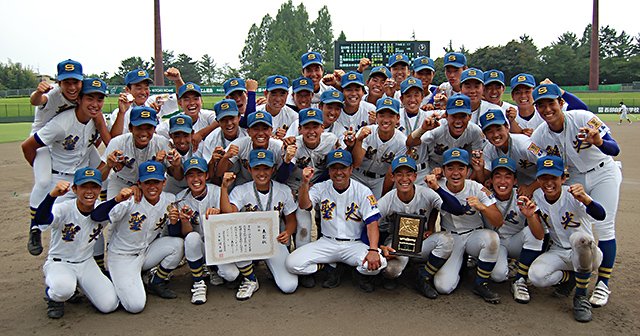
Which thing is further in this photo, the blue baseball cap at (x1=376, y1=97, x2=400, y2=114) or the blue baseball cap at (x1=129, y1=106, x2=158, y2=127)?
the blue baseball cap at (x1=376, y1=97, x2=400, y2=114)

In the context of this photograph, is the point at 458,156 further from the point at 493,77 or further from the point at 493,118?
the point at 493,77

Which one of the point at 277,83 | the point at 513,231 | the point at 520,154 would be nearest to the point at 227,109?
the point at 277,83

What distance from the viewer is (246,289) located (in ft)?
16.7

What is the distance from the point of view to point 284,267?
536 centimetres

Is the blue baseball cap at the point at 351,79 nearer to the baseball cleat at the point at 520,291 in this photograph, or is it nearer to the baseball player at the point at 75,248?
the baseball cleat at the point at 520,291

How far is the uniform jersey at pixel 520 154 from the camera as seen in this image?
530 cm

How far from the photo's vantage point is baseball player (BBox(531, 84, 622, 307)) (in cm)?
475

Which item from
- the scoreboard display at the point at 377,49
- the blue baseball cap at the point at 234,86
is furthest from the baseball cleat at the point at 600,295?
the scoreboard display at the point at 377,49

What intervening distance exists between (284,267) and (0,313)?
2677 mm

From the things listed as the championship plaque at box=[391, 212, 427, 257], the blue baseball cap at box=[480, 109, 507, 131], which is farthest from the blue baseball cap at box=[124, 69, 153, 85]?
the blue baseball cap at box=[480, 109, 507, 131]

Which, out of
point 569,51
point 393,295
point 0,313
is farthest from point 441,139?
point 569,51

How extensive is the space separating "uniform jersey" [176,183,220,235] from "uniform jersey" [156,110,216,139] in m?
1.00

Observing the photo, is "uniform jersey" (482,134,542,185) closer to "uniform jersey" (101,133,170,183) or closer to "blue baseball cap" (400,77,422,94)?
"blue baseball cap" (400,77,422,94)

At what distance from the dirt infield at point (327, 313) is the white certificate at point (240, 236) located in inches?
14.9
